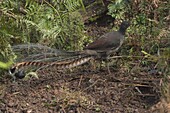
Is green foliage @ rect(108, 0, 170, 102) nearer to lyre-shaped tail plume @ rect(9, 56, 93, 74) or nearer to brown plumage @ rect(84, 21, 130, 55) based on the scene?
brown plumage @ rect(84, 21, 130, 55)

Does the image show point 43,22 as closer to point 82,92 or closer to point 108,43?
point 108,43

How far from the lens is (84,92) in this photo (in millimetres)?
3457

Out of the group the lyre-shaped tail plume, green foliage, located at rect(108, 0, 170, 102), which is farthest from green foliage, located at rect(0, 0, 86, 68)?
green foliage, located at rect(108, 0, 170, 102)

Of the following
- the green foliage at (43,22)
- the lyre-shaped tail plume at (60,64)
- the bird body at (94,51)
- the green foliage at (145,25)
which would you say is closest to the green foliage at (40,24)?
the green foliage at (43,22)

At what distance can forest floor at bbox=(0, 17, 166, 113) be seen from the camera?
3.22m

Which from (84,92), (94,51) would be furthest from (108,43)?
(84,92)

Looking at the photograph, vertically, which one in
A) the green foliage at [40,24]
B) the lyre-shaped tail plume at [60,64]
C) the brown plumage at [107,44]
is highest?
the green foliage at [40,24]

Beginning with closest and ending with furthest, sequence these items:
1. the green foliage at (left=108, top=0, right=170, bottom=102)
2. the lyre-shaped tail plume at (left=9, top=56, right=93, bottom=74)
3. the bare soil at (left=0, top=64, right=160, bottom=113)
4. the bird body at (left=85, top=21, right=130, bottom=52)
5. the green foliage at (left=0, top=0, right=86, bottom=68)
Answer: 1. the bare soil at (left=0, top=64, right=160, bottom=113)
2. the lyre-shaped tail plume at (left=9, top=56, right=93, bottom=74)
3. the green foliage at (left=0, top=0, right=86, bottom=68)
4. the bird body at (left=85, top=21, right=130, bottom=52)
5. the green foliage at (left=108, top=0, right=170, bottom=102)

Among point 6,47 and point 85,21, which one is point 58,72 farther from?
point 85,21

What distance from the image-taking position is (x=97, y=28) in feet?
15.9

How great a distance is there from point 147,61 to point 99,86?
2.16 ft

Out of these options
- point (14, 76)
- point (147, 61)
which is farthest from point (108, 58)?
point (14, 76)

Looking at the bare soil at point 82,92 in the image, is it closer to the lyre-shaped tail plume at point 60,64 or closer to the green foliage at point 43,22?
the lyre-shaped tail plume at point 60,64

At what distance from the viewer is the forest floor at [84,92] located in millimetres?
3220
